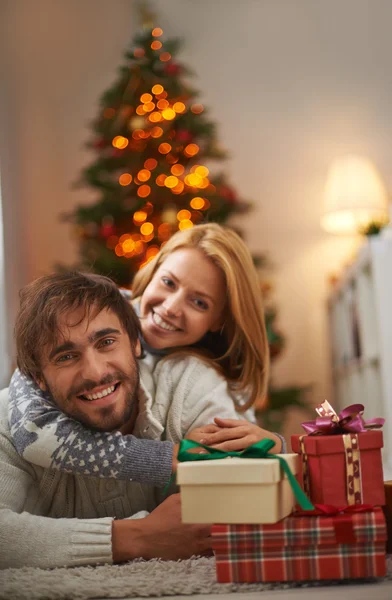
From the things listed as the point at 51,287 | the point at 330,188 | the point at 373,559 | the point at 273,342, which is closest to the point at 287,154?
the point at 330,188

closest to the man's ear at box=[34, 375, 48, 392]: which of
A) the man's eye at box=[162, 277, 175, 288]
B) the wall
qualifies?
the man's eye at box=[162, 277, 175, 288]

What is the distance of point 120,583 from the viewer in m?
0.83

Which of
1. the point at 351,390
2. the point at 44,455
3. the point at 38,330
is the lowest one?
the point at 351,390

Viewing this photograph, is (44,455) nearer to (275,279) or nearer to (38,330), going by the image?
(38,330)

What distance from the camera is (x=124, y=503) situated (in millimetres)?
1133

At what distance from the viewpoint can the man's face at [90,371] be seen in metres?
A: 1.04

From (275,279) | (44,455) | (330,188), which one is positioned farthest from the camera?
(275,279)

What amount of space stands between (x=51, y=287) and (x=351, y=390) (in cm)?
239

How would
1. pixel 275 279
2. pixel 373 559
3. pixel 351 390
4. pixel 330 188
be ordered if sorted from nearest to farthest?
pixel 373 559 < pixel 351 390 < pixel 330 188 < pixel 275 279

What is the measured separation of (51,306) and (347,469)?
0.50 m

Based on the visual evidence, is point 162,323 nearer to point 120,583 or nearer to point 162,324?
point 162,324

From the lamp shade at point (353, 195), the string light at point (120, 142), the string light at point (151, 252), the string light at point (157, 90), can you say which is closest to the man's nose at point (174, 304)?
the string light at point (151, 252)

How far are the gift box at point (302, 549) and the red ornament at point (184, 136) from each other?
8.08 ft

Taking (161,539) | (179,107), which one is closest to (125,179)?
(179,107)
